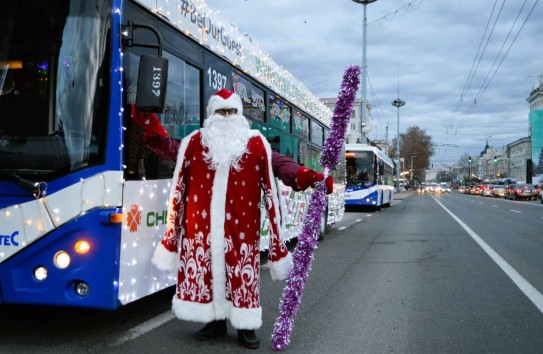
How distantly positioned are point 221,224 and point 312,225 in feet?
2.52

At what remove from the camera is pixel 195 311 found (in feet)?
12.8

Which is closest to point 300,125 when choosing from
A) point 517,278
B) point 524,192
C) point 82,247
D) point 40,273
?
point 517,278

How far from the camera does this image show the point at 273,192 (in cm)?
404

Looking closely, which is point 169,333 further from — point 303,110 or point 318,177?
point 303,110

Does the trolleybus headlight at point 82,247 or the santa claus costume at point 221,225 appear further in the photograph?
the santa claus costume at point 221,225

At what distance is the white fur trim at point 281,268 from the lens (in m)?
4.03

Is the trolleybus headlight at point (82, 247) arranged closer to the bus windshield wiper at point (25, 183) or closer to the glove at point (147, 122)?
the bus windshield wiper at point (25, 183)

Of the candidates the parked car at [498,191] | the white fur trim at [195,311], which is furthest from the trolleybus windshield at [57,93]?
the parked car at [498,191]

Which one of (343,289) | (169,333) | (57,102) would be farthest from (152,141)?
(343,289)

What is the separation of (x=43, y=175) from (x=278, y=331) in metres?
2.05

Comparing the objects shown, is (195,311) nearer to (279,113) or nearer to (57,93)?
(57,93)

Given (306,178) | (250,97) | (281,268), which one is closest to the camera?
(306,178)

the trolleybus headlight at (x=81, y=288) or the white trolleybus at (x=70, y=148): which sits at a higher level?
the white trolleybus at (x=70, y=148)

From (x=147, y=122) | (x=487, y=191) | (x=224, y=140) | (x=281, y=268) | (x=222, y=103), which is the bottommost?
(x=487, y=191)
